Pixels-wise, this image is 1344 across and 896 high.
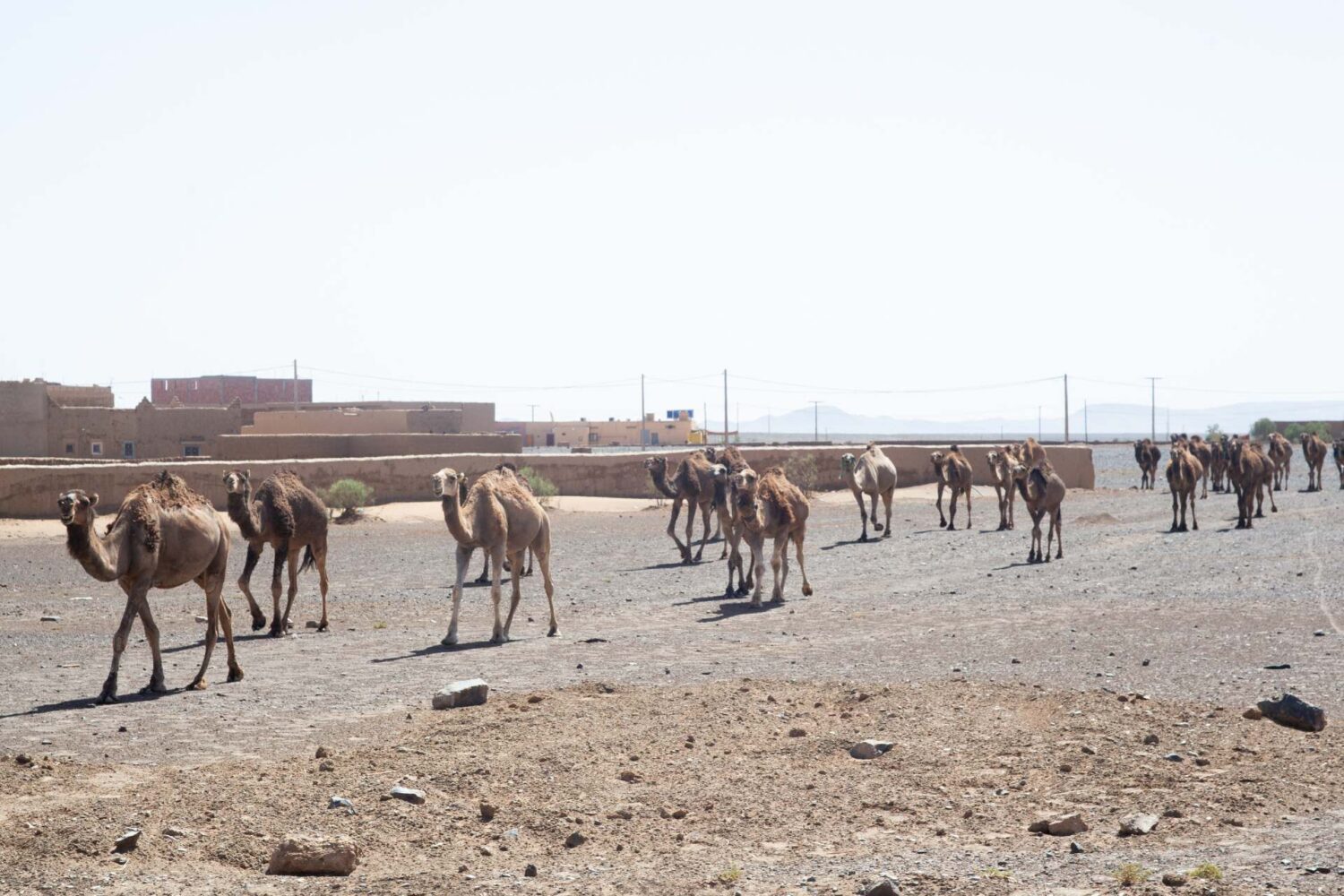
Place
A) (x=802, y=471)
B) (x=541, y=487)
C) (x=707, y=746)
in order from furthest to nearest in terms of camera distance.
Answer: (x=802, y=471)
(x=541, y=487)
(x=707, y=746)

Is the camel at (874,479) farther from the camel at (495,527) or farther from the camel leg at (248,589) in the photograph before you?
the camel leg at (248,589)

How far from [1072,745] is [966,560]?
15.1m

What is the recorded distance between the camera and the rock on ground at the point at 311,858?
305 inches

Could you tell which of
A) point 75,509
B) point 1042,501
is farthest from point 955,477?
point 75,509

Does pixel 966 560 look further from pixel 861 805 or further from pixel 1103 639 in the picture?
pixel 861 805

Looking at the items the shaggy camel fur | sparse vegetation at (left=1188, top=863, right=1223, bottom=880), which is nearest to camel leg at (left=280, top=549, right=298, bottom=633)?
sparse vegetation at (left=1188, top=863, right=1223, bottom=880)

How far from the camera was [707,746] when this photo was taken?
406 inches

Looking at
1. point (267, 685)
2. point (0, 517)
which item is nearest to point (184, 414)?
point (0, 517)

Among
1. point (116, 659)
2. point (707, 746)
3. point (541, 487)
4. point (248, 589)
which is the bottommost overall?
point (707, 746)

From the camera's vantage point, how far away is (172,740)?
1058 cm

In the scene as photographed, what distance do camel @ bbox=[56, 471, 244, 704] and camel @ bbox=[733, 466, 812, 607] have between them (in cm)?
754

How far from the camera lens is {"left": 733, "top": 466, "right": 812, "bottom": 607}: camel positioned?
18828mm

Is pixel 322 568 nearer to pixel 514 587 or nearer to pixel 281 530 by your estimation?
pixel 281 530

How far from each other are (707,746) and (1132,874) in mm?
3751
